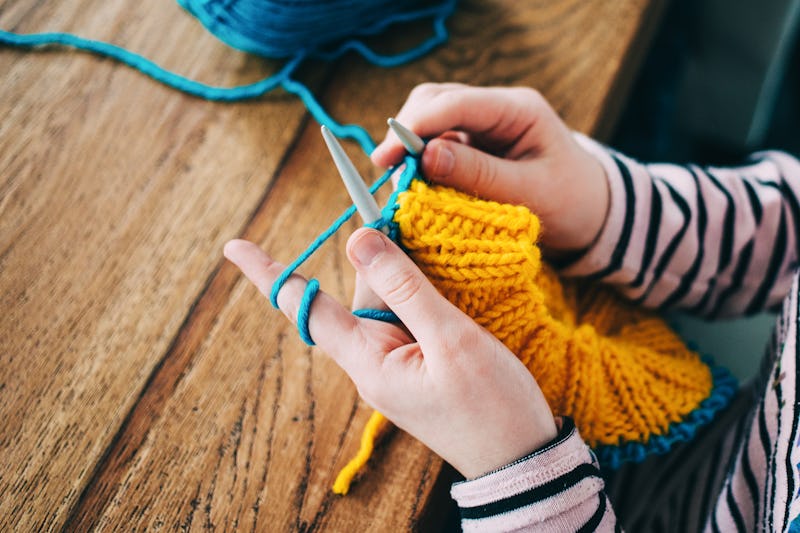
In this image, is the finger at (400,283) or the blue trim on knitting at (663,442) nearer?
the finger at (400,283)

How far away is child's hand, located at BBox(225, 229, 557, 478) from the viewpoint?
0.38 metres

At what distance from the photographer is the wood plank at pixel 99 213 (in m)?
0.45

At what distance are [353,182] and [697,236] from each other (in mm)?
360

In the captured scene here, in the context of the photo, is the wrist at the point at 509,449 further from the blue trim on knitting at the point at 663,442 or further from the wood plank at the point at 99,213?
the wood plank at the point at 99,213

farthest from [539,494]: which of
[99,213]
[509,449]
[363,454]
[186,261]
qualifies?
[99,213]

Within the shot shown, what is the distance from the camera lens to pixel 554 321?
451mm

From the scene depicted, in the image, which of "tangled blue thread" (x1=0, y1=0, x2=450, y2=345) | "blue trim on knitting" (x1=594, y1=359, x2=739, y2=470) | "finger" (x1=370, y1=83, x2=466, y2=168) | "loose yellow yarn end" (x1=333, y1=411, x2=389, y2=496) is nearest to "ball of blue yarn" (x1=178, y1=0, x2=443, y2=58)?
"tangled blue thread" (x1=0, y1=0, x2=450, y2=345)

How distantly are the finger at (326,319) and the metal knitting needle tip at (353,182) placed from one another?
7 centimetres

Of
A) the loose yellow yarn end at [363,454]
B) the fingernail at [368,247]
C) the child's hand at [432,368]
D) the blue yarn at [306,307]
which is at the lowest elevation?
the loose yellow yarn end at [363,454]

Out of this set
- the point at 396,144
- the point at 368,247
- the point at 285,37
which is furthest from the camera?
the point at 285,37

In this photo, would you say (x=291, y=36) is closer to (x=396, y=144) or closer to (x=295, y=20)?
(x=295, y=20)

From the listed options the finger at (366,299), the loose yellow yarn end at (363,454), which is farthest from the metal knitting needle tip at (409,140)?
the loose yellow yarn end at (363,454)

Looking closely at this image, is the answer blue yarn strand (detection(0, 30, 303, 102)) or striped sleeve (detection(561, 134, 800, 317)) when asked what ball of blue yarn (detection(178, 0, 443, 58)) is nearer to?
blue yarn strand (detection(0, 30, 303, 102))

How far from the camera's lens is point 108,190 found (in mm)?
547
